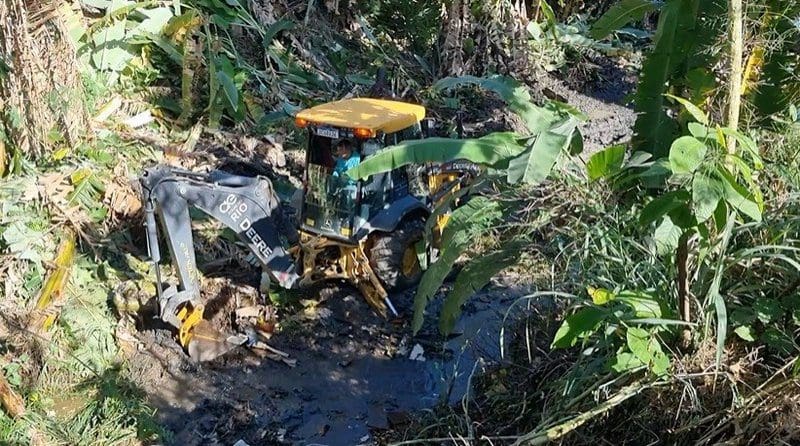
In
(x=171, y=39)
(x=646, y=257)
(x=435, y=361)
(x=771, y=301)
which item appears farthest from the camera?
(x=171, y=39)

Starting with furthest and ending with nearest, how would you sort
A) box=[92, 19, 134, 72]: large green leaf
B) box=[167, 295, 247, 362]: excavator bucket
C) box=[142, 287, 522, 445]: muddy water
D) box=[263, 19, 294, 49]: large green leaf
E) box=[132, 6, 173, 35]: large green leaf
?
box=[263, 19, 294, 49]: large green leaf, box=[132, 6, 173, 35]: large green leaf, box=[92, 19, 134, 72]: large green leaf, box=[167, 295, 247, 362]: excavator bucket, box=[142, 287, 522, 445]: muddy water

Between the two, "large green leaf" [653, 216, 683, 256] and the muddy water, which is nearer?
"large green leaf" [653, 216, 683, 256]

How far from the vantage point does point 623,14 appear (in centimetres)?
473

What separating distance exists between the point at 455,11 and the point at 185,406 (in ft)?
26.8

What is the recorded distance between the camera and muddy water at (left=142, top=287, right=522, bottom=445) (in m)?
5.61

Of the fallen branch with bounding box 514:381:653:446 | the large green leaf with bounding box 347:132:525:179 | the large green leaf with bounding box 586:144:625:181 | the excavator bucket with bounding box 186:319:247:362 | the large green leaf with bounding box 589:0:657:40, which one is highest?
the large green leaf with bounding box 589:0:657:40

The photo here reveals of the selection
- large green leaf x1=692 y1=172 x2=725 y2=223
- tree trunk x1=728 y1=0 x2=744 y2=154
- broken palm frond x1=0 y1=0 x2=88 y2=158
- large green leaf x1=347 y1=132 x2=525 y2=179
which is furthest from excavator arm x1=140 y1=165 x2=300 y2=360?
large green leaf x1=692 y1=172 x2=725 y2=223

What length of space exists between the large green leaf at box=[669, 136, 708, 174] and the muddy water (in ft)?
8.03

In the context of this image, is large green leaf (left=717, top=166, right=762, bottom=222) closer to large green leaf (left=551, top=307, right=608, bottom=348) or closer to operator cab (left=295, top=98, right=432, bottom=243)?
large green leaf (left=551, top=307, right=608, bottom=348)

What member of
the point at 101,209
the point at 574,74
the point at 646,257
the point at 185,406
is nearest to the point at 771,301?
the point at 646,257

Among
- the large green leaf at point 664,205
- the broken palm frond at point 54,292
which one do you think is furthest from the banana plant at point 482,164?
the broken palm frond at point 54,292

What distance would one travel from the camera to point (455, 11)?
39.5ft

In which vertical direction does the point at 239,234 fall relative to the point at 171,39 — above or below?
below

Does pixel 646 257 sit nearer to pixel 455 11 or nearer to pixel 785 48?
pixel 785 48
